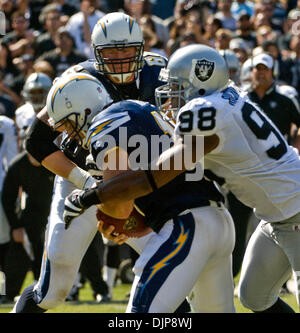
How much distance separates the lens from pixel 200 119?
143 inches

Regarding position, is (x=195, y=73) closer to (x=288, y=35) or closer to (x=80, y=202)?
(x=80, y=202)

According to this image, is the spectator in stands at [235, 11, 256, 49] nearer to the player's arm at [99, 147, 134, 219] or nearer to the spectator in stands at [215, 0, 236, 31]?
the spectator in stands at [215, 0, 236, 31]

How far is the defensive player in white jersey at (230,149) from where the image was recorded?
365cm

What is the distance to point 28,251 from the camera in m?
7.69

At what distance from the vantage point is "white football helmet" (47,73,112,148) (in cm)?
409

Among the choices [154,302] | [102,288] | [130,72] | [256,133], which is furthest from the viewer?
[102,288]

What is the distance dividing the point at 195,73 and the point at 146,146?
44cm

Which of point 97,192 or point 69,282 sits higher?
point 97,192

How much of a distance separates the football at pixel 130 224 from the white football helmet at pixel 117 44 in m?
0.99
